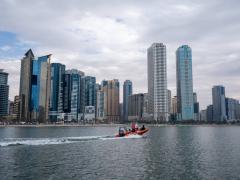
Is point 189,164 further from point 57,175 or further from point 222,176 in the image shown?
point 57,175

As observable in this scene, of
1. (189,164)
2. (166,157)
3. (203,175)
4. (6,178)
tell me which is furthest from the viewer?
(166,157)

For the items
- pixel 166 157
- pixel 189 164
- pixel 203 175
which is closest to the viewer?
pixel 203 175

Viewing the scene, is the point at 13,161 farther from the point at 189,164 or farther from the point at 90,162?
the point at 189,164

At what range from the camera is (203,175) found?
4162 centimetres

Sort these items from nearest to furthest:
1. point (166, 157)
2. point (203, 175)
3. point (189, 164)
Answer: point (203, 175), point (189, 164), point (166, 157)

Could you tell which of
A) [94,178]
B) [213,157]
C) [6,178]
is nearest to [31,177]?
[6,178]

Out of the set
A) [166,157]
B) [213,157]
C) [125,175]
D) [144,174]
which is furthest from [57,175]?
[213,157]

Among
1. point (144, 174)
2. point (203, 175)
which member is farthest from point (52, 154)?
point (203, 175)

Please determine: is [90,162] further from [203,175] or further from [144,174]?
[203,175]

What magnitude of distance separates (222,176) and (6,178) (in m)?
27.5

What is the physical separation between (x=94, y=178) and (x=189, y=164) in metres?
17.7

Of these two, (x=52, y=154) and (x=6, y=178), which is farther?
(x=52, y=154)

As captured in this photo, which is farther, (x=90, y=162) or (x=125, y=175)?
(x=90, y=162)

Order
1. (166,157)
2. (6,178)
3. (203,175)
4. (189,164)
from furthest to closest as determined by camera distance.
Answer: (166,157) < (189,164) < (203,175) < (6,178)
